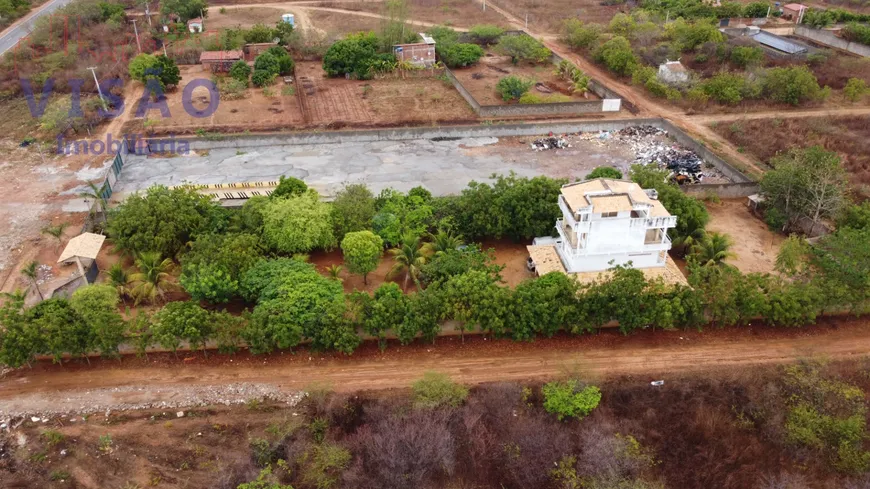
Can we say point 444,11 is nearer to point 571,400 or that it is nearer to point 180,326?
point 180,326

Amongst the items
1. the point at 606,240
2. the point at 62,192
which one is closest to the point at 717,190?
the point at 606,240

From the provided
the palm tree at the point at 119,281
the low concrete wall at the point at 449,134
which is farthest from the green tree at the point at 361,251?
the low concrete wall at the point at 449,134

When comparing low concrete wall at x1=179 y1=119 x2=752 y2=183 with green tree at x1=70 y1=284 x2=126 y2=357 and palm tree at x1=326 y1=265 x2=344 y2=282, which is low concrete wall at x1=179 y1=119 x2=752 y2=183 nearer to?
palm tree at x1=326 y1=265 x2=344 y2=282

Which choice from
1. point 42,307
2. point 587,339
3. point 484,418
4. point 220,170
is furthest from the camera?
point 220,170

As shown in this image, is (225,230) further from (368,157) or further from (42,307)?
(368,157)

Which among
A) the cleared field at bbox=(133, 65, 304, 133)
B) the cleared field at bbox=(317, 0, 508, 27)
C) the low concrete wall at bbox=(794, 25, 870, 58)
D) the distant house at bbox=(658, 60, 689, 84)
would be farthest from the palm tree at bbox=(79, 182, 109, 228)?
the low concrete wall at bbox=(794, 25, 870, 58)
